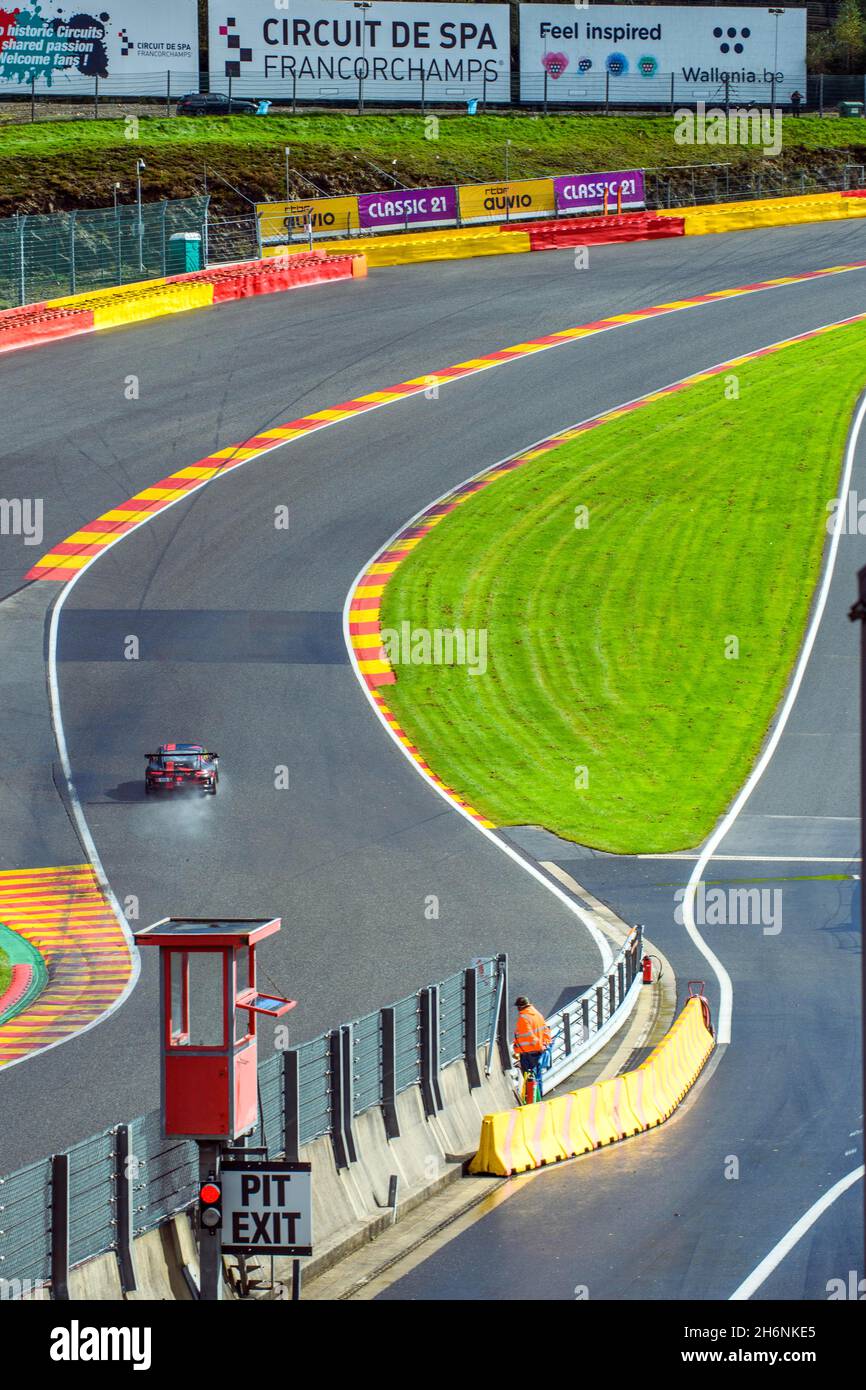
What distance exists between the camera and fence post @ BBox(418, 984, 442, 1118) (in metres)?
16.4

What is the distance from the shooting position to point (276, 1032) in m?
19.7

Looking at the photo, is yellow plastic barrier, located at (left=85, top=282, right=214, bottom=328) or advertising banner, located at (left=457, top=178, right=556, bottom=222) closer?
yellow plastic barrier, located at (left=85, top=282, right=214, bottom=328)

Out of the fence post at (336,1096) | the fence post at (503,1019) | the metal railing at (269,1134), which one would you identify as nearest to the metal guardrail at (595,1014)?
the fence post at (503,1019)

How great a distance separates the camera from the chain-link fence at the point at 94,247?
49.2 metres

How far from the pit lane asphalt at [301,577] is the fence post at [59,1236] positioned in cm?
483

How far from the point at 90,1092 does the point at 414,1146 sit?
3462 millimetres

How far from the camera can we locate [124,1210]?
1159cm

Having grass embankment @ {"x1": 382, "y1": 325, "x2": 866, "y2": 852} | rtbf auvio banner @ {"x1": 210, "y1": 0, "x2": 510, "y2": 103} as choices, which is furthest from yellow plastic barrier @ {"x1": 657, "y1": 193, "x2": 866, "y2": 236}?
grass embankment @ {"x1": 382, "y1": 325, "x2": 866, "y2": 852}

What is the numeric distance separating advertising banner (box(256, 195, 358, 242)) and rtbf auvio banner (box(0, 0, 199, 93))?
9.90 m

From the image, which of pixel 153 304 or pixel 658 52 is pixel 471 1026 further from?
pixel 658 52

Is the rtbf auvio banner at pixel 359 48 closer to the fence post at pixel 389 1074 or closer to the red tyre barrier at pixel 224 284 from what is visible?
the red tyre barrier at pixel 224 284

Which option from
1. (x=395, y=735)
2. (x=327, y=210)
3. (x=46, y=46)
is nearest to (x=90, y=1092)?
(x=395, y=735)

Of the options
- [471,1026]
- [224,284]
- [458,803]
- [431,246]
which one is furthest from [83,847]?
[431,246]

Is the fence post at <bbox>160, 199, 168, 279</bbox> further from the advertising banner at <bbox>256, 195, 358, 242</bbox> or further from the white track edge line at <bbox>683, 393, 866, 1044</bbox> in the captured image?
the white track edge line at <bbox>683, 393, 866, 1044</bbox>
